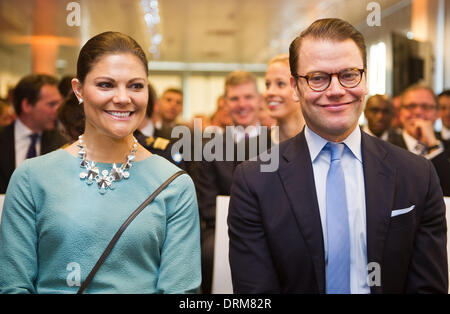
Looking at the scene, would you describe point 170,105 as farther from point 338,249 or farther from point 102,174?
point 338,249

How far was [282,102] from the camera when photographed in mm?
2895

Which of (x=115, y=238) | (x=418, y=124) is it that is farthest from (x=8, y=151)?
(x=418, y=124)

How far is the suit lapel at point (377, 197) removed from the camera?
5.49ft

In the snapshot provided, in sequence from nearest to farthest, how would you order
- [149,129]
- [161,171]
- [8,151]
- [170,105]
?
[161,171] → [8,151] → [149,129] → [170,105]

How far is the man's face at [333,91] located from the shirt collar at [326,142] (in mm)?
40

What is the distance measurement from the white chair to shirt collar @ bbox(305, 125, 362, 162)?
67 centimetres

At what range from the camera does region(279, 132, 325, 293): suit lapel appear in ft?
5.48

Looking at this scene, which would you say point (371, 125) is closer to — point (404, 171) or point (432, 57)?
point (404, 171)

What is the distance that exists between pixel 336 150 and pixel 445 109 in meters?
4.17

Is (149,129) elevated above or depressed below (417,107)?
below

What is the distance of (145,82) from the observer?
6.04 feet

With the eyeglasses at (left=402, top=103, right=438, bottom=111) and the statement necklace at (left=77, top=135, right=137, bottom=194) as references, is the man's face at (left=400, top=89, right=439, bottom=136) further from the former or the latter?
the statement necklace at (left=77, top=135, right=137, bottom=194)

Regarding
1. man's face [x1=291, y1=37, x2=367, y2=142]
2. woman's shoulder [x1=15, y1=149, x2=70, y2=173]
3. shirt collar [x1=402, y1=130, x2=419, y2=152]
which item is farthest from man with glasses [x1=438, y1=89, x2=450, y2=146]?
woman's shoulder [x1=15, y1=149, x2=70, y2=173]

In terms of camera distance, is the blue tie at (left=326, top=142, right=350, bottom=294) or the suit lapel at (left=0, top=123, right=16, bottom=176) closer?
the blue tie at (left=326, top=142, right=350, bottom=294)
